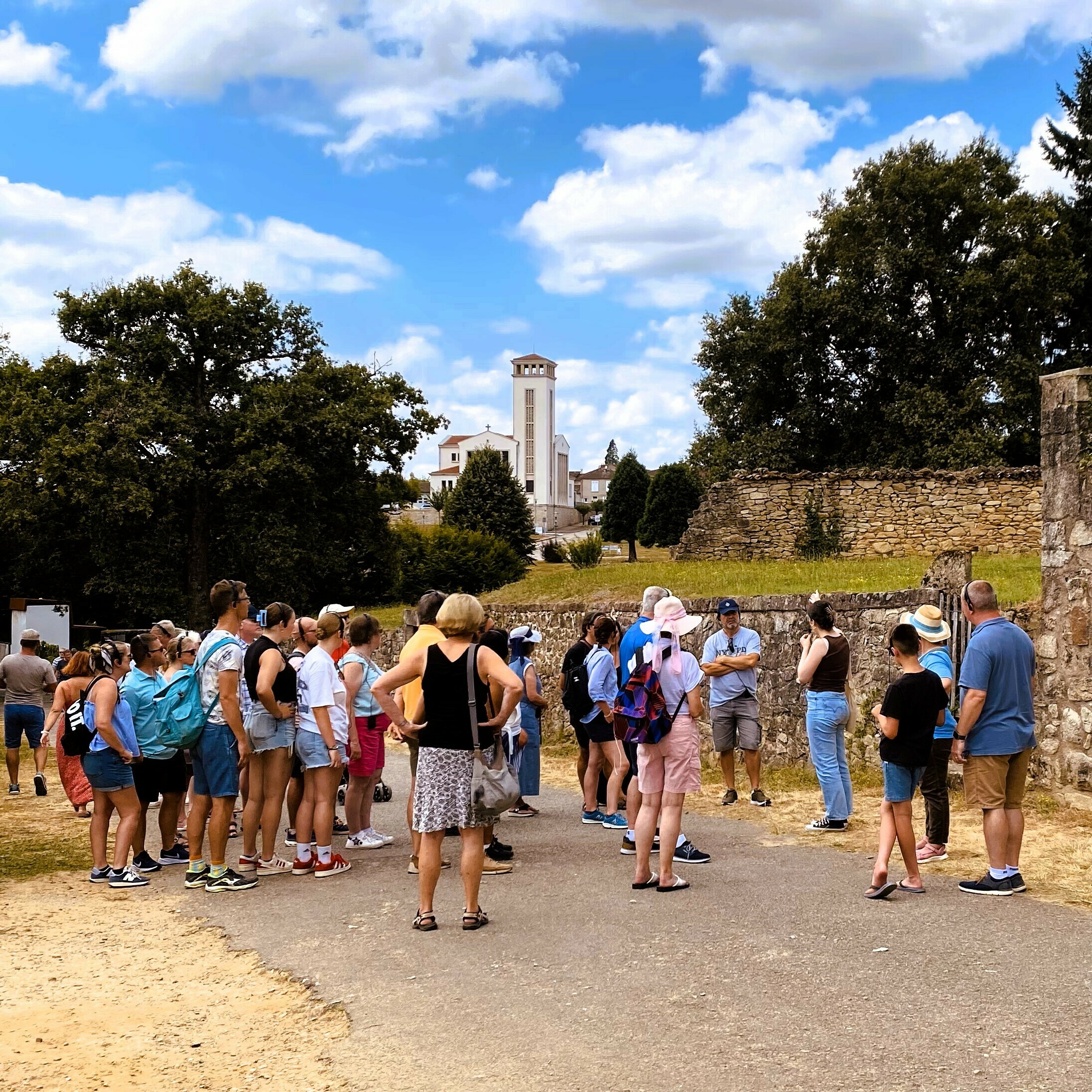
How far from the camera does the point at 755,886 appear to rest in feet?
24.0

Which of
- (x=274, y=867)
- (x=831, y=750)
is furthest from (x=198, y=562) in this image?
(x=831, y=750)

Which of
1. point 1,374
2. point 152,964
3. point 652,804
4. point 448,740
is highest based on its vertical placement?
point 1,374

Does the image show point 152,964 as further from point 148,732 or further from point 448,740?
point 148,732

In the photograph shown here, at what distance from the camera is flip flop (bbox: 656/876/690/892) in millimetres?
7227

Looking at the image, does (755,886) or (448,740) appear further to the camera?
(755,886)

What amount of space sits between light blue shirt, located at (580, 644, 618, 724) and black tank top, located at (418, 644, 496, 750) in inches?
128

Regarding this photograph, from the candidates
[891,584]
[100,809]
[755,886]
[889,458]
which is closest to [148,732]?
[100,809]

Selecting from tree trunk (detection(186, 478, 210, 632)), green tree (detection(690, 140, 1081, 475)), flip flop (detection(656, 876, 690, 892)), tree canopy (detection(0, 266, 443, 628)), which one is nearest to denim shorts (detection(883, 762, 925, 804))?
flip flop (detection(656, 876, 690, 892))

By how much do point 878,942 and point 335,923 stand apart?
3.06 metres

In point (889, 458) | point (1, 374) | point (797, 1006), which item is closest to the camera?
point (797, 1006)

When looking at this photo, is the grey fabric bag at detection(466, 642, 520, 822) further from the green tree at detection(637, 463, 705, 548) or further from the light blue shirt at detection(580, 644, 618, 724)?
the green tree at detection(637, 463, 705, 548)

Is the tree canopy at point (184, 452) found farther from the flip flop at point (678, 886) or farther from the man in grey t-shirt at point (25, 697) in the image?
the flip flop at point (678, 886)

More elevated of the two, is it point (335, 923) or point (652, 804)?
point (652, 804)

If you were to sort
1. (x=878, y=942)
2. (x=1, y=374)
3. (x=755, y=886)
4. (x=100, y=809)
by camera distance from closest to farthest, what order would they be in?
(x=878, y=942)
(x=755, y=886)
(x=100, y=809)
(x=1, y=374)
